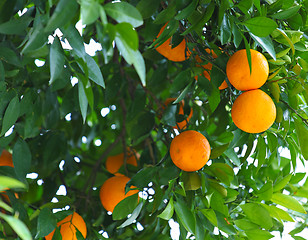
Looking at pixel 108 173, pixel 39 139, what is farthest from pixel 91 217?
pixel 39 139

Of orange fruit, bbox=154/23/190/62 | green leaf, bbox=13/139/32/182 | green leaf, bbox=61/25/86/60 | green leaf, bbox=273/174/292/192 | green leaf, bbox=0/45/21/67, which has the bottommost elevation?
green leaf, bbox=273/174/292/192

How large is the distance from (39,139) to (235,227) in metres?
0.54

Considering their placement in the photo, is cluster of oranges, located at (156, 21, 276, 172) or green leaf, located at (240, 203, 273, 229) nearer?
cluster of oranges, located at (156, 21, 276, 172)

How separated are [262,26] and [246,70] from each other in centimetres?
8

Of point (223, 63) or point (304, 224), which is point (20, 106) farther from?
point (304, 224)

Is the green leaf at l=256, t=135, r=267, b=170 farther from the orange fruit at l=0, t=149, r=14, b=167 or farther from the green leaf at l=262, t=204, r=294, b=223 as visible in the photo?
the orange fruit at l=0, t=149, r=14, b=167

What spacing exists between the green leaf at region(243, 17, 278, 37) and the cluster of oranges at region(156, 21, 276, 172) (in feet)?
0.17

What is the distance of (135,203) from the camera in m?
0.88

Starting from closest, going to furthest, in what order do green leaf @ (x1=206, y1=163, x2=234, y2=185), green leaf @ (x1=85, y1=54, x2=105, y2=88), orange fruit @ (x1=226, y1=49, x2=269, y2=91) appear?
green leaf @ (x1=85, y1=54, x2=105, y2=88)
orange fruit @ (x1=226, y1=49, x2=269, y2=91)
green leaf @ (x1=206, y1=163, x2=234, y2=185)

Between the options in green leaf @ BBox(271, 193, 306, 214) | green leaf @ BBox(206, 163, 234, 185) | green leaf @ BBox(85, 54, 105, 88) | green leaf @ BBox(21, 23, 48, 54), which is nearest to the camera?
green leaf @ BBox(21, 23, 48, 54)

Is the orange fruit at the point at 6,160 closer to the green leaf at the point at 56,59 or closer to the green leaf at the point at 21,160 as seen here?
the green leaf at the point at 21,160

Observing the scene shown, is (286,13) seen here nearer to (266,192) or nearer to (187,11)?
(187,11)

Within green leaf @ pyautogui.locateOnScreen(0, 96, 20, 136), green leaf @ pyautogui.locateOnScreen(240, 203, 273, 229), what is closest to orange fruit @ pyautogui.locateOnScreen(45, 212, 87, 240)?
green leaf @ pyautogui.locateOnScreen(0, 96, 20, 136)

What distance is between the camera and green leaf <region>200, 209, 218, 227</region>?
0.86m
